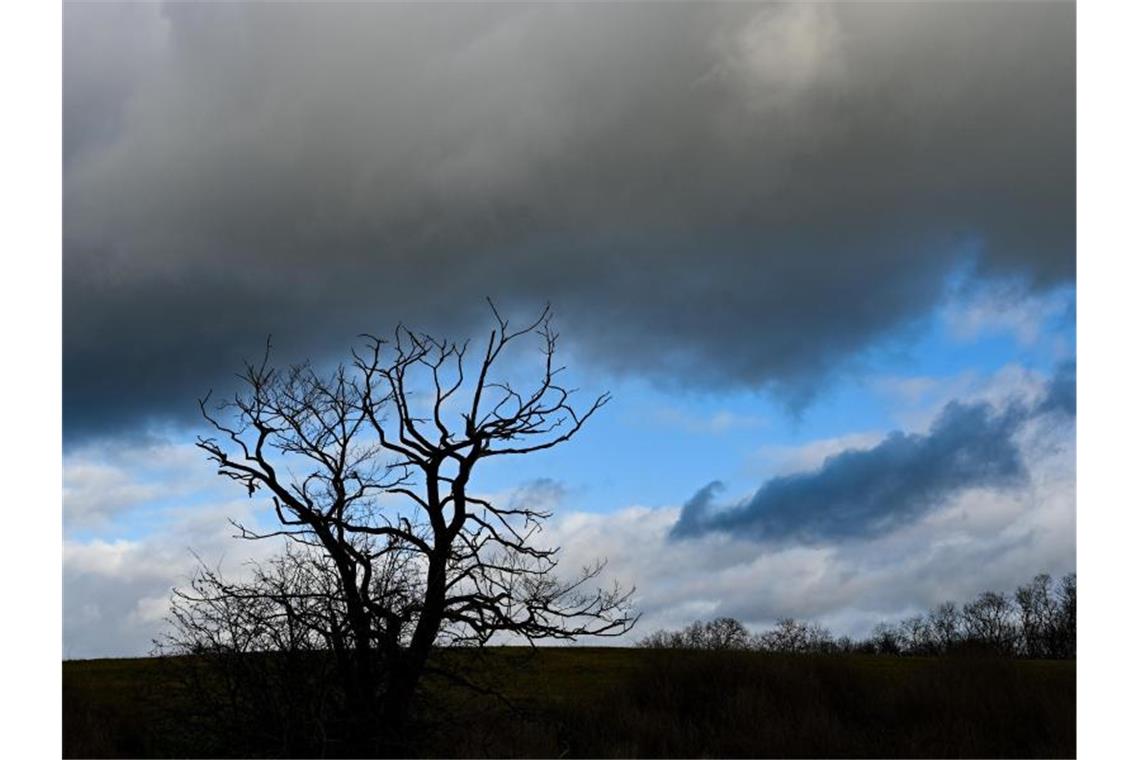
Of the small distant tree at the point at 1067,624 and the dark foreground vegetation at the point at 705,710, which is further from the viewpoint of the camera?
the small distant tree at the point at 1067,624

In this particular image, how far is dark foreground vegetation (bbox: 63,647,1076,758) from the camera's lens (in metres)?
21.1

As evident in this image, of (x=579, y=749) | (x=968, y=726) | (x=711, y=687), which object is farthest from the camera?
(x=711, y=687)

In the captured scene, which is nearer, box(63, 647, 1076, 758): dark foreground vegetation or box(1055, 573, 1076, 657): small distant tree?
box(63, 647, 1076, 758): dark foreground vegetation

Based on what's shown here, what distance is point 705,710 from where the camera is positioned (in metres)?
30.0

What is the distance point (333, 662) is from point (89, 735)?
281 inches

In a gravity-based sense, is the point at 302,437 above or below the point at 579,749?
above

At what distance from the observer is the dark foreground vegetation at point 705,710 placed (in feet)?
69.1

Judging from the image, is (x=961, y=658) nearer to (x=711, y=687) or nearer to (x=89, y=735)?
(x=711, y=687)

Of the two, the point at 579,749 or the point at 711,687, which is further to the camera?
the point at 711,687

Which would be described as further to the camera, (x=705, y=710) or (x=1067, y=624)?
(x=1067, y=624)
